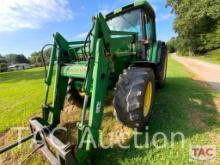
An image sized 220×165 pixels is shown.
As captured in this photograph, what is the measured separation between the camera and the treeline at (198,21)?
23812 mm

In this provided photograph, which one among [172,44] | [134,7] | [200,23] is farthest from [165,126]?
[172,44]

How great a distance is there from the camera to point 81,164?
273 centimetres

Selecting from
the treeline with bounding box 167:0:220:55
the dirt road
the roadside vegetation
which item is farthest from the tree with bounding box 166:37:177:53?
the dirt road

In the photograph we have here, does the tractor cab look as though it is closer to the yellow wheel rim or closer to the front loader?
the front loader

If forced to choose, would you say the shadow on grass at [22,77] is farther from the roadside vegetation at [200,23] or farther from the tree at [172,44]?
the tree at [172,44]

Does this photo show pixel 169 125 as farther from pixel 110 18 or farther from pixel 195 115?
pixel 110 18

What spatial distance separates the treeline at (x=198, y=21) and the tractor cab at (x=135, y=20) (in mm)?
20693

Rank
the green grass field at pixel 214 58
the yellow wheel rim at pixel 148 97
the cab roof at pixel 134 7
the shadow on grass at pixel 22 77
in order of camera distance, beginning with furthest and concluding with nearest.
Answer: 1. the green grass field at pixel 214 58
2. the shadow on grass at pixel 22 77
3. the cab roof at pixel 134 7
4. the yellow wheel rim at pixel 148 97

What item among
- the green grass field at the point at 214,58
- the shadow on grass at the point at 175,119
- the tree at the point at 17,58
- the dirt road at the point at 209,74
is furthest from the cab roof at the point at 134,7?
the tree at the point at 17,58

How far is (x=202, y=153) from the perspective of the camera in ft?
10.4

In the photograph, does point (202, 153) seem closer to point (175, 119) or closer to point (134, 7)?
point (175, 119)

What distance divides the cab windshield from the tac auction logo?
2851 millimetres

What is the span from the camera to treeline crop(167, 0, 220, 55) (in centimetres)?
2381

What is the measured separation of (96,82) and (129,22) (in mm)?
2644
